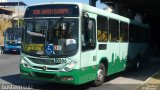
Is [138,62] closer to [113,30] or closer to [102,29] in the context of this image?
[113,30]

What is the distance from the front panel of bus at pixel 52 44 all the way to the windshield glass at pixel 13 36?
2155cm

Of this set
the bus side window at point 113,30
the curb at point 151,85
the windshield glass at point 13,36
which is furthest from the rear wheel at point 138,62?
the windshield glass at point 13,36

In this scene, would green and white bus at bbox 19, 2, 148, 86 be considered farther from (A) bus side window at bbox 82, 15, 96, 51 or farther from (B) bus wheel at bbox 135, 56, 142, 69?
(B) bus wheel at bbox 135, 56, 142, 69

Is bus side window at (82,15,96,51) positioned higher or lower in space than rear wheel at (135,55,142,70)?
higher

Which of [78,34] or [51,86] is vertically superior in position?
[78,34]

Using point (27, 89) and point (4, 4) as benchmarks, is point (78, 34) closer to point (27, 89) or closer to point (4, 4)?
point (27, 89)

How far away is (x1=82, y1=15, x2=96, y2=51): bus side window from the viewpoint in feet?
40.1

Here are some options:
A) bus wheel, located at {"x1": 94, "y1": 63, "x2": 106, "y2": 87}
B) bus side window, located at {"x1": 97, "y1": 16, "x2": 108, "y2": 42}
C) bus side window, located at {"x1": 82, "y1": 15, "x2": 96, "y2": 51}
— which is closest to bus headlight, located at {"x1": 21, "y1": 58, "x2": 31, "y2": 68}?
bus side window, located at {"x1": 82, "y1": 15, "x2": 96, "y2": 51}

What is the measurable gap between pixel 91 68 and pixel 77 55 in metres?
1.15

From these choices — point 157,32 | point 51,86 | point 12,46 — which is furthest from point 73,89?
point 157,32

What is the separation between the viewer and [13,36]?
34.2m

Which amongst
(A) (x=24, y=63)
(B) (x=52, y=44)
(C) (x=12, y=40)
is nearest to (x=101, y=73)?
(B) (x=52, y=44)

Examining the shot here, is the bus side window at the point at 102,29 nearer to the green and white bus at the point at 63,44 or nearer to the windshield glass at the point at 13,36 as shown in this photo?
the green and white bus at the point at 63,44

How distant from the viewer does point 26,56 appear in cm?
1261
